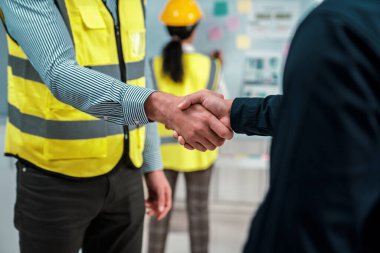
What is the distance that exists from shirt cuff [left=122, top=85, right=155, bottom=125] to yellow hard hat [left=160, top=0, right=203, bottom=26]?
176cm

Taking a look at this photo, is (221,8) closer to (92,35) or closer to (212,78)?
(212,78)

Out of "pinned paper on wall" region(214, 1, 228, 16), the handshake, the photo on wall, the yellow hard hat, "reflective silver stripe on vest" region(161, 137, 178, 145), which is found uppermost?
the handshake

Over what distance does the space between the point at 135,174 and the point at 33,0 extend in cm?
56

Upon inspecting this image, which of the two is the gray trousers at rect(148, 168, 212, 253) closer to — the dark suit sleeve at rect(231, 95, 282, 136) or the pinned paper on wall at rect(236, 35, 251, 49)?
the pinned paper on wall at rect(236, 35, 251, 49)

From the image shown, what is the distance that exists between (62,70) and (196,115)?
13.5 inches

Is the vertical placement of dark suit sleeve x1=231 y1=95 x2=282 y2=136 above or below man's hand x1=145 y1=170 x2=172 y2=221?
above

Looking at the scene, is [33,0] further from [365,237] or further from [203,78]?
[203,78]

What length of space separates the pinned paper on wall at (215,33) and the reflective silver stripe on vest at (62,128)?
7.48 ft

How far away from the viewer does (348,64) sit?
0.55m

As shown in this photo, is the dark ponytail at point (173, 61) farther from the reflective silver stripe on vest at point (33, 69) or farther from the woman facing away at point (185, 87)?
the reflective silver stripe on vest at point (33, 69)

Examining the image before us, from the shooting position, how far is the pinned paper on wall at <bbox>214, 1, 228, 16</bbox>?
350 cm

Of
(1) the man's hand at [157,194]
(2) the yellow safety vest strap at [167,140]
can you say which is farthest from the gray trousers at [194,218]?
(1) the man's hand at [157,194]

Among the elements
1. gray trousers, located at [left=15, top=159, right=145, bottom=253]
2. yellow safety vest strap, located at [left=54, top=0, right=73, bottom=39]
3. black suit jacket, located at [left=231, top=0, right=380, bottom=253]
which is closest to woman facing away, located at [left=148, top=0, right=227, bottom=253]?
gray trousers, located at [left=15, top=159, right=145, bottom=253]

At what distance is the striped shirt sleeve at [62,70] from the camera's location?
1.19 m
